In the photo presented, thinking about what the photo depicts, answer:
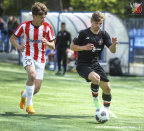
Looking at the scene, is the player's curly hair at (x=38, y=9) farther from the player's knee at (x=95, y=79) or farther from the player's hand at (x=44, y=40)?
the player's knee at (x=95, y=79)

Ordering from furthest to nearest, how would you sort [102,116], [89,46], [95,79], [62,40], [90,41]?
[62,40], [90,41], [89,46], [95,79], [102,116]

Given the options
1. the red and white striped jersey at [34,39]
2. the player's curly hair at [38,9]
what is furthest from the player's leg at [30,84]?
the player's curly hair at [38,9]

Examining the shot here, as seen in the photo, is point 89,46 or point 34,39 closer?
point 89,46

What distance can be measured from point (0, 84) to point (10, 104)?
14.2ft

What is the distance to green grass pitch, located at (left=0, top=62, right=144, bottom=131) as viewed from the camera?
7.65 m

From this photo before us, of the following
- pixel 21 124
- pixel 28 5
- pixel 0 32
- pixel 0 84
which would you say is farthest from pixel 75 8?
pixel 21 124

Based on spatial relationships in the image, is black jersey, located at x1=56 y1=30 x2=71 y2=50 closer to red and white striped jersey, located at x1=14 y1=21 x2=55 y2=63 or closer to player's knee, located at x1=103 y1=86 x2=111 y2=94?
red and white striped jersey, located at x1=14 y1=21 x2=55 y2=63

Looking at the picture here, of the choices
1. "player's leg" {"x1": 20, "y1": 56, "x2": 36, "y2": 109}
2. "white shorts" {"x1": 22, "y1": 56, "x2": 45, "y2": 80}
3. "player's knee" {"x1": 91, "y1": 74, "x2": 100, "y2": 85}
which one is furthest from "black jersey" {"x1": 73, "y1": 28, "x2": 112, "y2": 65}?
"player's leg" {"x1": 20, "y1": 56, "x2": 36, "y2": 109}

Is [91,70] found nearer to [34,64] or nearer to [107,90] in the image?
[107,90]

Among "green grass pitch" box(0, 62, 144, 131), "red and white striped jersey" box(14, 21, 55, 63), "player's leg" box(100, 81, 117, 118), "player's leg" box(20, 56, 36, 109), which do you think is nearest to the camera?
"green grass pitch" box(0, 62, 144, 131)

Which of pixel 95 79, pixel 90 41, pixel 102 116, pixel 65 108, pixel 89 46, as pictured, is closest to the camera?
pixel 102 116

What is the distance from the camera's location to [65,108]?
1013 centimetres

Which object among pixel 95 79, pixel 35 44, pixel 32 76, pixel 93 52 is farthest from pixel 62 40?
pixel 95 79

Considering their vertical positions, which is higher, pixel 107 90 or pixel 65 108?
pixel 107 90
